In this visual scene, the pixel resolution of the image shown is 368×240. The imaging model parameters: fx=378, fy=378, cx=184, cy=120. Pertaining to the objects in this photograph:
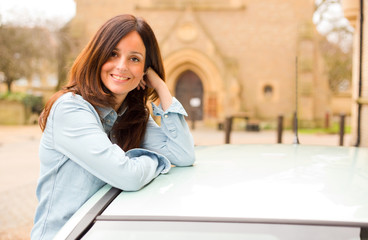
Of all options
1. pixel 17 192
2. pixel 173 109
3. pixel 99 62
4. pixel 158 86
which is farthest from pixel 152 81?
pixel 17 192

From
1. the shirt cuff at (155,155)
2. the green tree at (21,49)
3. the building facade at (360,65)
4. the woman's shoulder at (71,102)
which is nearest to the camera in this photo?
the woman's shoulder at (71,102)

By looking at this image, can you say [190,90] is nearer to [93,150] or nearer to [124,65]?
[124,65]

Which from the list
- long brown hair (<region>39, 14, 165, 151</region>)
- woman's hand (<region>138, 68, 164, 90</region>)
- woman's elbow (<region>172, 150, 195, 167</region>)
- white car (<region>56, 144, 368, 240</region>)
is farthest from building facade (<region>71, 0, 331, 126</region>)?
white car (<region>56, 144, 368, 240</region>)

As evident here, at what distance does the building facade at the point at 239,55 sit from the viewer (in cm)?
2114

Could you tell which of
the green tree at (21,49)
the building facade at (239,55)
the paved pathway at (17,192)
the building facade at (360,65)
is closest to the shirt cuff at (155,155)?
the paved pathway at (17,192)

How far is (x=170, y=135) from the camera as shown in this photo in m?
2.08

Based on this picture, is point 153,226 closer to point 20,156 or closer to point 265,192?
point 265,192

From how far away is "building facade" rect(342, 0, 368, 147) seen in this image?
6.97 meters

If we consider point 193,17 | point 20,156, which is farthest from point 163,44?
point 20,156

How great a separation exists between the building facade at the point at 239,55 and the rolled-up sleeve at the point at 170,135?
1887 cm

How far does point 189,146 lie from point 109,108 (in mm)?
470

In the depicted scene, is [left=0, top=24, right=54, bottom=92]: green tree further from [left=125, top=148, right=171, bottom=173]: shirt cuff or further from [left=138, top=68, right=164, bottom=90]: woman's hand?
[left=125, top=148, right=171, bottom=173]: shirt cuff

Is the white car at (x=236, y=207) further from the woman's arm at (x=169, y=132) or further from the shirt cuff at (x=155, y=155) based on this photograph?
the woman's arm at (x=169, y=132)

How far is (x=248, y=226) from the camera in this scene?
1136 mm
